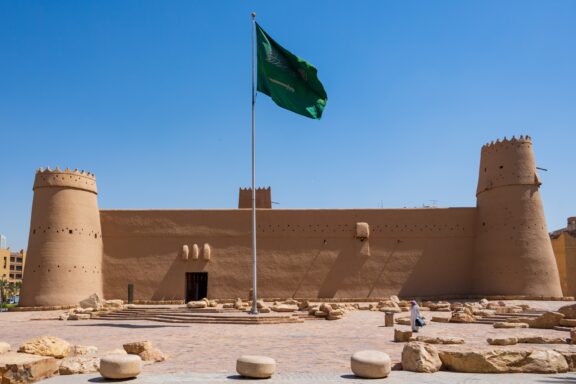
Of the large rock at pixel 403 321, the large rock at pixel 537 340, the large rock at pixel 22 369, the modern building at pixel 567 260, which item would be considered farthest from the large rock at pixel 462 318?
the modern building at pixel 567 260

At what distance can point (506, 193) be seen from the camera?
87.4 ft

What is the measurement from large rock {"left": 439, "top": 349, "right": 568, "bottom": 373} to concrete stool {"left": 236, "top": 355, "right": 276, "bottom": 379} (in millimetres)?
2666

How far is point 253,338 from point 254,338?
2cm

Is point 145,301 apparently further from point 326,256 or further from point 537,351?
point 537,351

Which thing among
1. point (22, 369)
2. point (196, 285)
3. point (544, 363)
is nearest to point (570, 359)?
point (544, 363)

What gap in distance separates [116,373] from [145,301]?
19.9 metres

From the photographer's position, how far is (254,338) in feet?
43.1

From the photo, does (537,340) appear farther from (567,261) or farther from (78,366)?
(567,261)

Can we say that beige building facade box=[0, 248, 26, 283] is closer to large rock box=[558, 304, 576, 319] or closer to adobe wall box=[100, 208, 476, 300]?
adobe wall box=[100, 208, 476, 300]

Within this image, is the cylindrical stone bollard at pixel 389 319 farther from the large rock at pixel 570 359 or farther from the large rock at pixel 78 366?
the large rock at pixel 78 366

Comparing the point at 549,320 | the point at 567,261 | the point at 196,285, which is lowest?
the point at 549,320

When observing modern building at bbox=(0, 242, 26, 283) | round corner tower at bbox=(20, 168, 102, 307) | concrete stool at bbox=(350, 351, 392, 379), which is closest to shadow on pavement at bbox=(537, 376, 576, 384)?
concrete stool at bbox=(350, 351, 392, 379)

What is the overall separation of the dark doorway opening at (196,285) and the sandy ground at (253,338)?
28.6 feet

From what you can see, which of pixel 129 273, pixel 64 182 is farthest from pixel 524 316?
Answer: pixel 64 182
